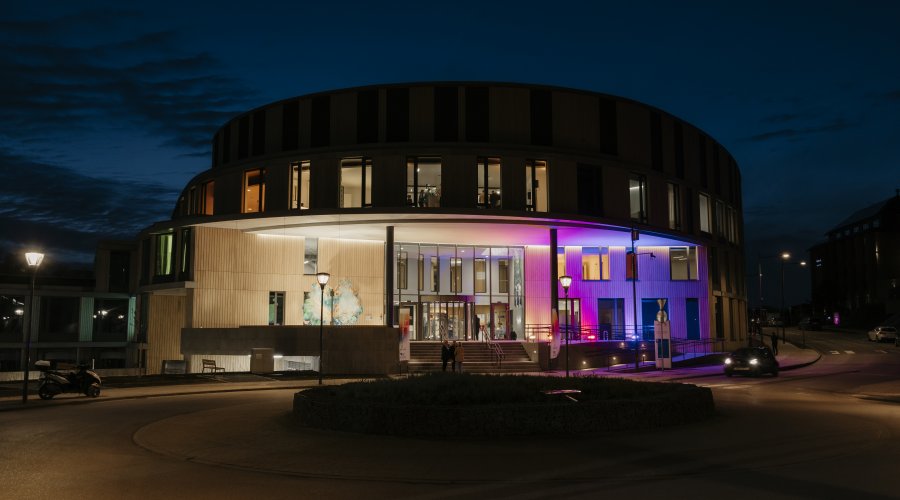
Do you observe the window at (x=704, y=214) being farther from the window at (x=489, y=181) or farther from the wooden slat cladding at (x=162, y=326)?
the wooden slat cladding at (x=162, y=326)

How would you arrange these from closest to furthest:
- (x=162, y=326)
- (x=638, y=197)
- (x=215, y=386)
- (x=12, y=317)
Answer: (x=215, y=386) → (x=638, y=197) → (x=162, y=326) → (x=12, y=317)

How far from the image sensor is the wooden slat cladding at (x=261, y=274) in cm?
4066

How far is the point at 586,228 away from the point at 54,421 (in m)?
31.1

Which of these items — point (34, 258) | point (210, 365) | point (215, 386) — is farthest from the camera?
point (210, 365)

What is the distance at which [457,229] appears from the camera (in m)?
41.3

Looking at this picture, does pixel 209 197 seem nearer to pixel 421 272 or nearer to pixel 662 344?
pixel 421 272

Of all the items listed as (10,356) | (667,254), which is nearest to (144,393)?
(667,254)

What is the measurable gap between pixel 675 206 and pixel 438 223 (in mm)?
20011

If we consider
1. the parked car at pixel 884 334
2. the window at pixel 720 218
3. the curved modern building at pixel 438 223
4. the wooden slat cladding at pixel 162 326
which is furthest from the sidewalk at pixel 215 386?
the parked car at pixel 884 334

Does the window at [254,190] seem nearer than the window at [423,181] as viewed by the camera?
No

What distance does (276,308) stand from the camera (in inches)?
1719

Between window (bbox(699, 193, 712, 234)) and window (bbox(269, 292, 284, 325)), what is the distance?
30857mm

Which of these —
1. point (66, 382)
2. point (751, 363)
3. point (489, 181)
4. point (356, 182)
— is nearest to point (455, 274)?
point (489, 181)

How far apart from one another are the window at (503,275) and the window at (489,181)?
752 centimetres
